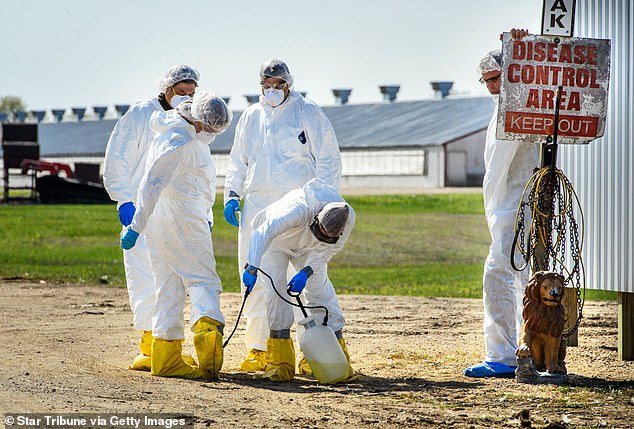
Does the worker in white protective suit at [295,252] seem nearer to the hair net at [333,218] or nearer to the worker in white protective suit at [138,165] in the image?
the hair net at [333,218]

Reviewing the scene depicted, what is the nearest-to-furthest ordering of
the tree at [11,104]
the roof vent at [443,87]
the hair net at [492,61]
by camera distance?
the hair net at [492,61] → the roof vent at [443,87] → the tree at [11,104]

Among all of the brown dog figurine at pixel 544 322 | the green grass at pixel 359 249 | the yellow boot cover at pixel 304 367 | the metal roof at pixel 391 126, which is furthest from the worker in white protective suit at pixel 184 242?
the metal roof at pixel 391 126

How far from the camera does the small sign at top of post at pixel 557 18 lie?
8.02 meters

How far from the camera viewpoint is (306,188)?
26.9 feet

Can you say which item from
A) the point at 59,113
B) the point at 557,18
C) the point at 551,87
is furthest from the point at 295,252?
the point at 59,113

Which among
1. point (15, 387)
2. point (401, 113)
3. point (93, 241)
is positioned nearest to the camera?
point (15, 387)

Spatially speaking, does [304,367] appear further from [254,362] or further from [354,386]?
[354,386]

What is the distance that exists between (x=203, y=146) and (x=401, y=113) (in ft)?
171

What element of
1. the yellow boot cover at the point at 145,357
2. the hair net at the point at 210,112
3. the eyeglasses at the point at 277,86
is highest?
the eyeglasses at the point at 277,86

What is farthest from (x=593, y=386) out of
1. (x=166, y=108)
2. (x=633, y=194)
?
(x=166, y=108)

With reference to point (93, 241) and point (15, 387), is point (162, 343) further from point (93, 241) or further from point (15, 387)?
point (93, 241)

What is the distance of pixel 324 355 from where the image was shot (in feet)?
26.5

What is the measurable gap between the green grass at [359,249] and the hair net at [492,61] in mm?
7551

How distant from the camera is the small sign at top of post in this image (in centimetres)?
802
